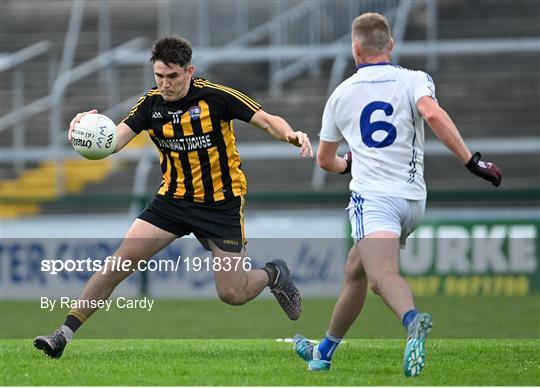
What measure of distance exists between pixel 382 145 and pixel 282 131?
1.06 metres

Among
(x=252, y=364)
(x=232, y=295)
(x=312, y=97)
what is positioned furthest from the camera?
(x=312, y=97)

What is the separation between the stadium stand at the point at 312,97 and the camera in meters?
17.4

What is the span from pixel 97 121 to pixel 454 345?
9.51ft

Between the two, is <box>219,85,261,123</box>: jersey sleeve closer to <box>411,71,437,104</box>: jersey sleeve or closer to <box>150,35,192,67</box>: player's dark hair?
<box>150,35,192,67</box>: player's dark hair

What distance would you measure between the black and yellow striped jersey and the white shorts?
56.3 inches

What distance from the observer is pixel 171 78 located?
23.7 ft

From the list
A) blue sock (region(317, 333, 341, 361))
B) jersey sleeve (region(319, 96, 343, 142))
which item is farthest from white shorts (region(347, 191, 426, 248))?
blue sock (region(317, 333, 341, 361))

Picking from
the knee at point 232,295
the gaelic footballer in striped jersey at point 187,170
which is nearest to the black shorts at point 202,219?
the gaelic footballer in striped jersey at point 187,170

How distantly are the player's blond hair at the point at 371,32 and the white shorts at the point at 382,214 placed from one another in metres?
0.78

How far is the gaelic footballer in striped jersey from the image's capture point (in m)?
7.23

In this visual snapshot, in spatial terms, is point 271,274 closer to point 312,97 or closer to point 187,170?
point 187,170

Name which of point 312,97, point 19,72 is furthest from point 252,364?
point 19,72

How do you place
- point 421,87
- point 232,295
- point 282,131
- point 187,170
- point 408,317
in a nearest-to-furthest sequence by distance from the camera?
point 408,317, point 421,87, point 282,131, point 187,170, point 232,295
